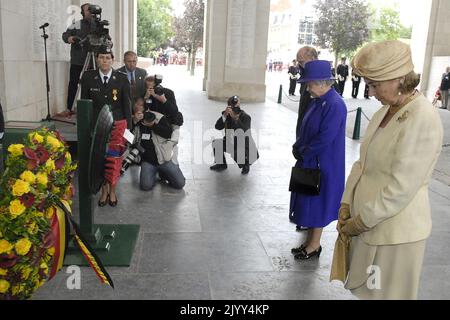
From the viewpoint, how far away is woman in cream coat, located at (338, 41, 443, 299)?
2.17 m

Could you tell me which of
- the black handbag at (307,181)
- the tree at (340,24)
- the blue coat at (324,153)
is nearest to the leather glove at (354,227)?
the black handbag at (307,181)

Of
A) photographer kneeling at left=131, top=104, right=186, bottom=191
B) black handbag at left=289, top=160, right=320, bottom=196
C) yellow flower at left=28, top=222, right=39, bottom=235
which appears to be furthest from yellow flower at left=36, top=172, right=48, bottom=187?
photographer kneeling at left=131, top=104, right=186, bottom=191

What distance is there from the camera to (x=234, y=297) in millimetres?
3432

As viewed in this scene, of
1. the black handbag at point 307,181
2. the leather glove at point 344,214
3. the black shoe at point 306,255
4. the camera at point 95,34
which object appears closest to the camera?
the leather glove at point 344,214

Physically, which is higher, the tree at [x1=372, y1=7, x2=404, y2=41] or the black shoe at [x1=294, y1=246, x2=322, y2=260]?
the tree at [x1=372, y1=7, x2=404, y2=41]

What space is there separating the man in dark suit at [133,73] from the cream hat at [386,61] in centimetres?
594

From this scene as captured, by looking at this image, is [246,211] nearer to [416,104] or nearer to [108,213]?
[108,213]

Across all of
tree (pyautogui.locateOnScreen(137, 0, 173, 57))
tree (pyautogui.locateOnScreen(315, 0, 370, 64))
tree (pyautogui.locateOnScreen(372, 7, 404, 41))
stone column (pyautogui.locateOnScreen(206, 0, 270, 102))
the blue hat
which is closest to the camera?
the blue hat

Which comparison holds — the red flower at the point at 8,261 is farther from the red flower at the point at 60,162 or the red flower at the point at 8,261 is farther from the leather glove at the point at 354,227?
the leather glove at the point at 354,227

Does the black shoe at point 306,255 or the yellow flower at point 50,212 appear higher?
the yellow flower at point 50,212

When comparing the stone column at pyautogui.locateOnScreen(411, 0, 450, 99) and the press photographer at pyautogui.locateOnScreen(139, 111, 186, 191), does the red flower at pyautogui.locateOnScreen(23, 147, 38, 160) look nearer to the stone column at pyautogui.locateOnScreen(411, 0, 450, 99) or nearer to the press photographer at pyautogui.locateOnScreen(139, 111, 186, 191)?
the press photographer at pyautogui.locateOnScreen(139, 111, 186, 191)

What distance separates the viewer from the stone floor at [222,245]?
3.55m

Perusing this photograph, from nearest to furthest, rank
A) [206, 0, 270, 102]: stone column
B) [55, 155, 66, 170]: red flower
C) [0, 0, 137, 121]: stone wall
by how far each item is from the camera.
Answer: [55, 155, 66, 170]: red flower < [0, 0, 137, 121]: stone wall < [206, 0, 270, 102]: stone column
